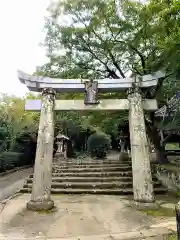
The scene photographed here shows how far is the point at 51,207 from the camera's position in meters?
6.28

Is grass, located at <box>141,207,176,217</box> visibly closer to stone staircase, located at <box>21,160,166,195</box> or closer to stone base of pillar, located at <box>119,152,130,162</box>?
stone staircase, located at <box>21,160,166,195</box>

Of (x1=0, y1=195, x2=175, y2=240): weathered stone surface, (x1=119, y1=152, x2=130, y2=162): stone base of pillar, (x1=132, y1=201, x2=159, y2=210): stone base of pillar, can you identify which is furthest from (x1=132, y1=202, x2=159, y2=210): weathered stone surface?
(x1=119, y1=152, x2=130, y2=162): stone base of pillar

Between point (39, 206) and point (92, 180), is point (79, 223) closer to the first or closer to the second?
point (39, 206)

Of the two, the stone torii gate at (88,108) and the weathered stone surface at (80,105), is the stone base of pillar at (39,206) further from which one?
the weathered stone surface at (80,105)

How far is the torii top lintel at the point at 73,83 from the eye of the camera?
736 cm

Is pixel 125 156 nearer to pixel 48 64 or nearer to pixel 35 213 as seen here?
pixel 48 64

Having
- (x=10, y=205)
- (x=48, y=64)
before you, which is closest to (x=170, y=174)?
(x=10, y=205)

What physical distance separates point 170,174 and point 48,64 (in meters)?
8.03

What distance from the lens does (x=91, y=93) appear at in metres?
7.33

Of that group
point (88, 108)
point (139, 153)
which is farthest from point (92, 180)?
A: point (88, 108)

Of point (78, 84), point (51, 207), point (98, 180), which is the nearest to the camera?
point (51, 207)

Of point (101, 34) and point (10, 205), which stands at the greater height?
point (101, 34)

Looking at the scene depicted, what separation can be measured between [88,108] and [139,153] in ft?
7.57

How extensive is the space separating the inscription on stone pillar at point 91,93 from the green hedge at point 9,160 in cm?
1085
